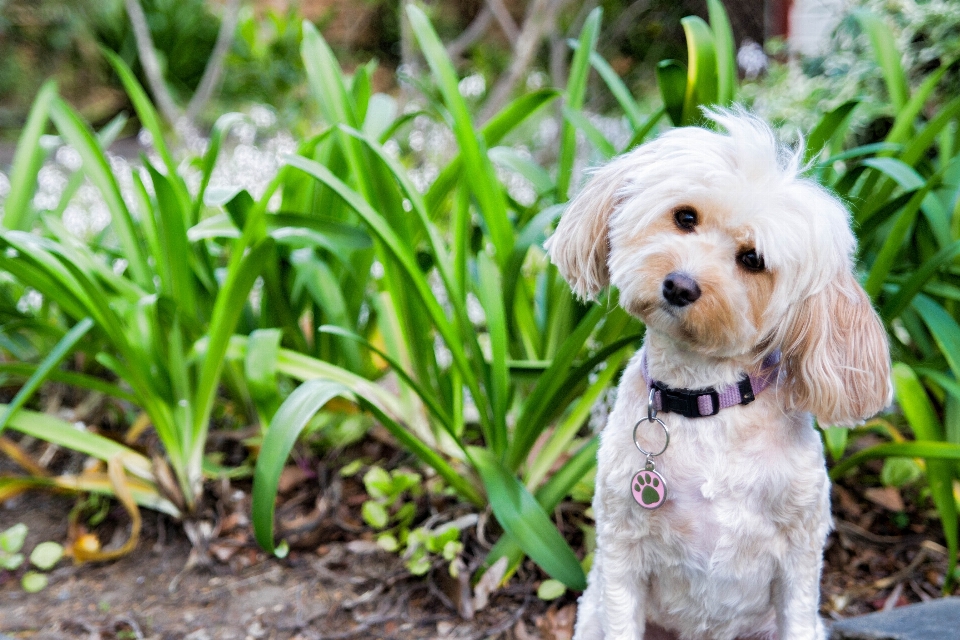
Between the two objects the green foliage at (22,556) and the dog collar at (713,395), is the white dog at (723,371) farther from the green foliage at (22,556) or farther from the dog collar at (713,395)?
the green foliage at (22,556)

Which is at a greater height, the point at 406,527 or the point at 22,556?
the point at 22,556

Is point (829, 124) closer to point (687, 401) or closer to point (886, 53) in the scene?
point (886, 53)

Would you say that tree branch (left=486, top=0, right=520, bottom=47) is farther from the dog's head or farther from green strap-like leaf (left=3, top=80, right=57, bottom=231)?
the dog's head

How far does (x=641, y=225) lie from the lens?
1.41 meters

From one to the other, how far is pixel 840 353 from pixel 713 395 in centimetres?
22

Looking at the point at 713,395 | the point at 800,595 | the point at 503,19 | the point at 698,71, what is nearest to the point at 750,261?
the point at 713,395

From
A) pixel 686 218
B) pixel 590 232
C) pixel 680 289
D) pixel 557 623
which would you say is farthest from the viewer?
pixel 557 623

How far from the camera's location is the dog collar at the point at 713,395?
1.43 m

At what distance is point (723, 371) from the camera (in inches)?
56.5

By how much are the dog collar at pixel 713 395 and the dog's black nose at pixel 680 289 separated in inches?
8.5

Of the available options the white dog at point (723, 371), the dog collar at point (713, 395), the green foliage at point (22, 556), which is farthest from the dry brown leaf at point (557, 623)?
the green foliage at point (22, 556)

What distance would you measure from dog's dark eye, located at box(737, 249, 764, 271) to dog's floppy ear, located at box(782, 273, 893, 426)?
104mm

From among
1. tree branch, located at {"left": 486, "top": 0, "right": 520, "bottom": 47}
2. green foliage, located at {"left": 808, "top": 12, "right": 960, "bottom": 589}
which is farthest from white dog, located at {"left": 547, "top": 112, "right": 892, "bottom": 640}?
tree branch, located at {"left": 486, "top": 0, "right": 520, "bottom": 47}

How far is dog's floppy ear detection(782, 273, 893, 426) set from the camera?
53.5 inches
